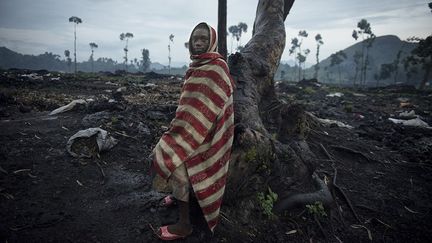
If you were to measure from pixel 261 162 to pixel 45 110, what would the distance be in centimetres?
609

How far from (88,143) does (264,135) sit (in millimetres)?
2606

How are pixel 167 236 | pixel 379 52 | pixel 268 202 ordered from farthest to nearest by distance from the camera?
pixel 379 52, pixel 268 202, pixel 167 236

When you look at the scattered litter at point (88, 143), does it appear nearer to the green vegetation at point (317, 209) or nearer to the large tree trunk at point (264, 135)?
the large tree trunk at point (264, 135)

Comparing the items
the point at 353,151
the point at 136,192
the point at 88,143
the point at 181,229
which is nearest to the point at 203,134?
the point at 181,229

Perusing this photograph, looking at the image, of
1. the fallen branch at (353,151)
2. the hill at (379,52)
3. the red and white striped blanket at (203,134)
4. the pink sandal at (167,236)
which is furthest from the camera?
the hill at (379,52)

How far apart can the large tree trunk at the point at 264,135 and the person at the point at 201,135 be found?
1.29 ft

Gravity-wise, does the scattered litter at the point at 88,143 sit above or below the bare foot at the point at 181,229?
above

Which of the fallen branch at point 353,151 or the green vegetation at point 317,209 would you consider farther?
the fallen branch at point 353,151

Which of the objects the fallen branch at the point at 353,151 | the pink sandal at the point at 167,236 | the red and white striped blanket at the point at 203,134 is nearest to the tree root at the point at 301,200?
the red and white striped blanket at the point at 203,134

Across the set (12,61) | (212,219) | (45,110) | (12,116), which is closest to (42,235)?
(212,219)

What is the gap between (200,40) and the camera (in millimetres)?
2021

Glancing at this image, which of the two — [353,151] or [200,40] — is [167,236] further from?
[353,151]

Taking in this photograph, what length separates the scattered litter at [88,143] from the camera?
3.53 m

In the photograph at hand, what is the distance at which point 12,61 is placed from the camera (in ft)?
281
